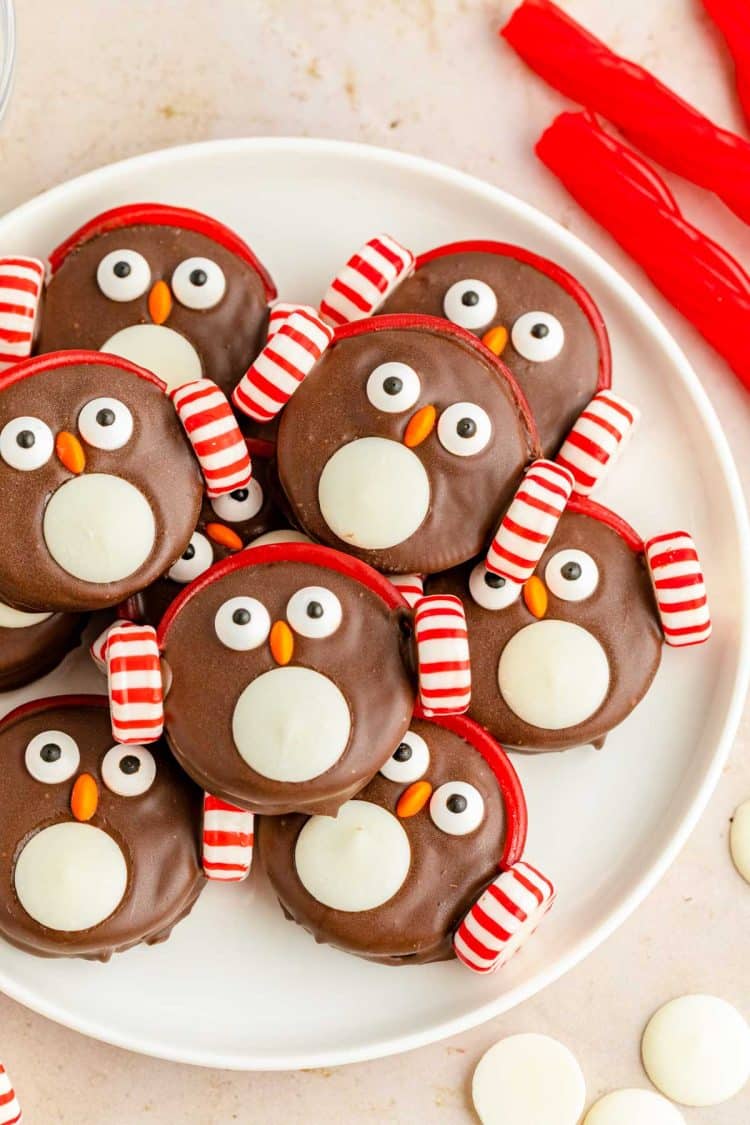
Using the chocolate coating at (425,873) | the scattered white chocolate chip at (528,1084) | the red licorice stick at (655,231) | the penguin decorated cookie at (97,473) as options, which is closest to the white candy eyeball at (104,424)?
the penguin decorated cookie at (97,473)

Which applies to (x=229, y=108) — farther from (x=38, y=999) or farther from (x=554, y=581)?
(x=38, y=999)

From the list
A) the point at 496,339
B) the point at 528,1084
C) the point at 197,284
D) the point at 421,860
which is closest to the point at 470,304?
the point at 496,339

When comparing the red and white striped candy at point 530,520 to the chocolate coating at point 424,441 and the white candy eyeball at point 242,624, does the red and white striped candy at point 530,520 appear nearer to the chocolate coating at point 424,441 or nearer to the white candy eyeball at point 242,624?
the chocolate coating at point 424,441

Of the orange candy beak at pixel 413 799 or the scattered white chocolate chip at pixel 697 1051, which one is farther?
the scattered white chocolate chip at pixel 697 1051

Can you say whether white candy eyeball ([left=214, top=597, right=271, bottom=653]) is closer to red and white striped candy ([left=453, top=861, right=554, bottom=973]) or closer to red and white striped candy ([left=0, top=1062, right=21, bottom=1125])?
red and white striped candy ([left=453, top=861, right=554, bottom=973])

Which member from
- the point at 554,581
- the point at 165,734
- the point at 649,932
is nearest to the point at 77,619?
the point at 165,734

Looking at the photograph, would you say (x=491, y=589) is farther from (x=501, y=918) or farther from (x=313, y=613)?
(x=501, y=918)

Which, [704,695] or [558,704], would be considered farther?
[704,695]
